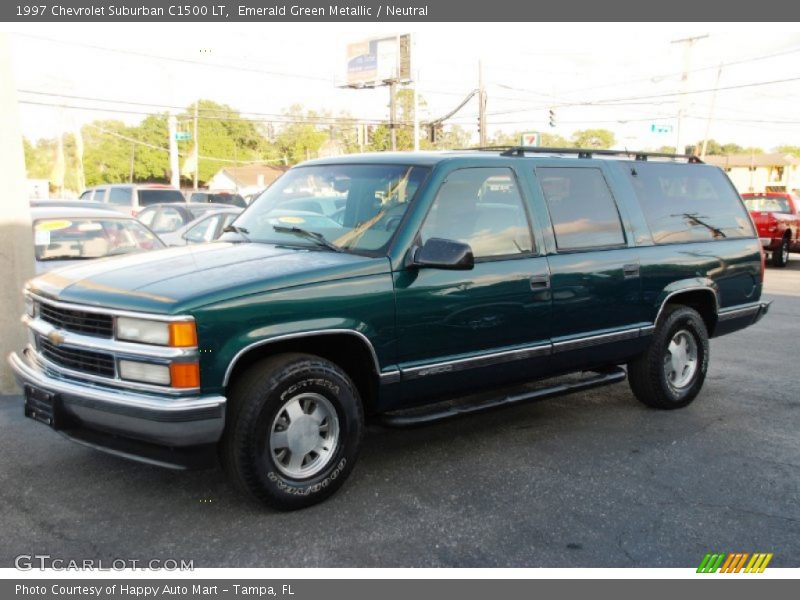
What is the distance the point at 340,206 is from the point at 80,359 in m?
1.79

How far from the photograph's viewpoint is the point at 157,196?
22.1 m

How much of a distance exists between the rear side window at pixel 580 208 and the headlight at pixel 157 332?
8.59ft

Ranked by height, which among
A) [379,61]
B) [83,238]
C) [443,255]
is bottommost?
[83,238]

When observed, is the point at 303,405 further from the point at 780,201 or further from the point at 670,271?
the point at 780,201

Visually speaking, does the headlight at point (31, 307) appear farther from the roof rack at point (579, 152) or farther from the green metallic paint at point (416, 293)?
the roof rack at point (579, 152)

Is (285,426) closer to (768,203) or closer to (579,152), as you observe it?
(579,152)

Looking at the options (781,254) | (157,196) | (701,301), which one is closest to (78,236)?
(701,301)

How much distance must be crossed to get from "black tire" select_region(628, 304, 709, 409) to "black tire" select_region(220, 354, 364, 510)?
2717 millimetres

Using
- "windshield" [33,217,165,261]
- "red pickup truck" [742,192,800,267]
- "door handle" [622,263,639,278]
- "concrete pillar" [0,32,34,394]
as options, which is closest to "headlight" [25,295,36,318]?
"concrete pillar" [0,32,34,394]

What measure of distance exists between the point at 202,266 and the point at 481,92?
3263cm

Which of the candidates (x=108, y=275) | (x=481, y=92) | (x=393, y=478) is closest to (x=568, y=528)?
(x=393, y=478)

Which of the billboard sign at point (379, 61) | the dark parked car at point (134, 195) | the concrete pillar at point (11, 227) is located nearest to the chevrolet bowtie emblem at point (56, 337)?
the concrete pillar at point (11, 227)

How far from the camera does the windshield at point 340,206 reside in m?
4.43

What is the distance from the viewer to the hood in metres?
3.60
